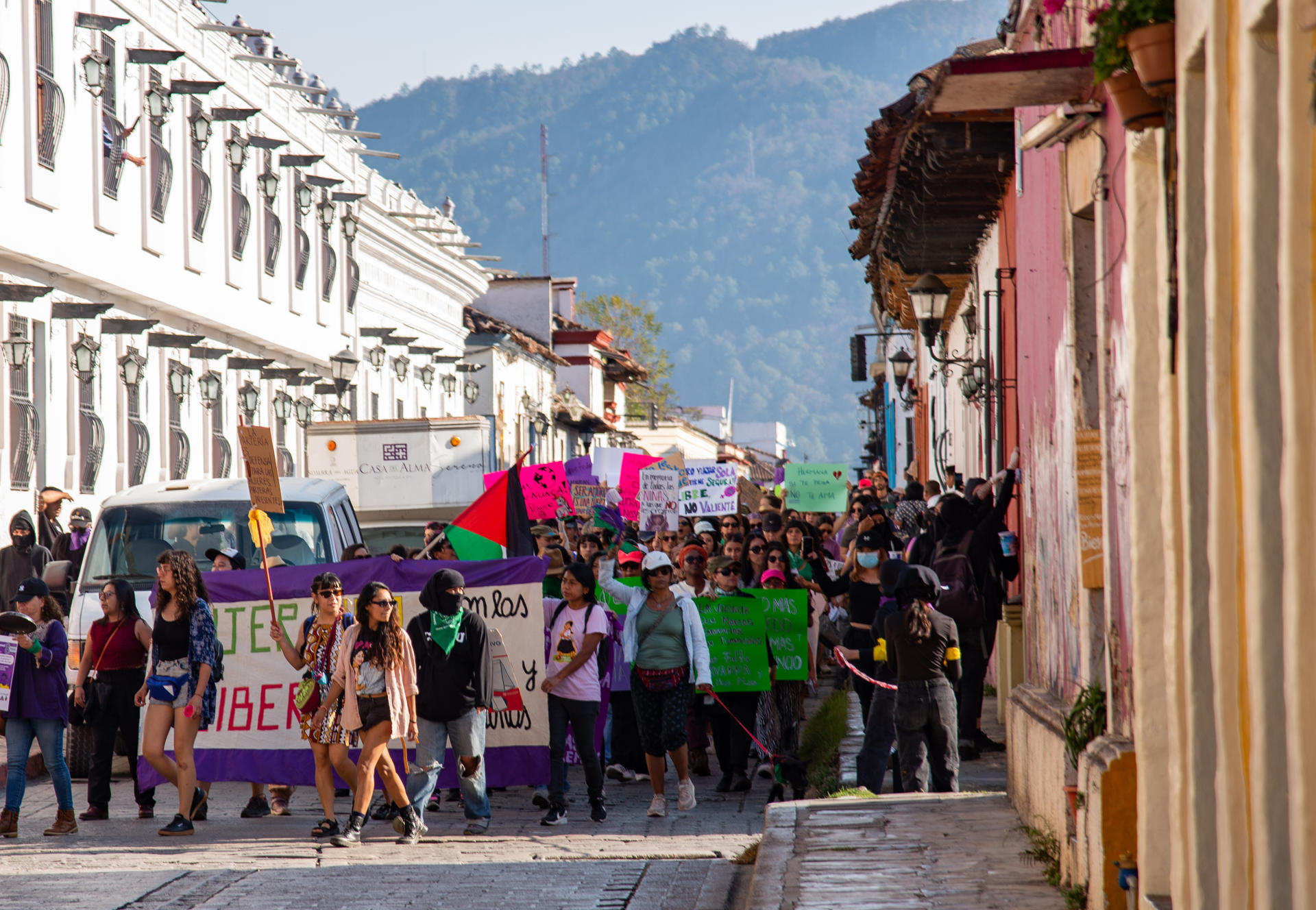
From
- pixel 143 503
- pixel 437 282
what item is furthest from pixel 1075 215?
pixel 437 282

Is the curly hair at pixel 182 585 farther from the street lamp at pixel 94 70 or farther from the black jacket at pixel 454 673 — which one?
the street lamp at pixel 94 70

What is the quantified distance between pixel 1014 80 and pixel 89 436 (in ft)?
59.9

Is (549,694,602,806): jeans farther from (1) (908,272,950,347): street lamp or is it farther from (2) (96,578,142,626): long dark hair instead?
(1) (908,272,950,347): street lamp

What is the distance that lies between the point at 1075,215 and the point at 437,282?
34.0 metres

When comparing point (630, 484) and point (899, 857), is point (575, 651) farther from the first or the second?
point (630, 484)

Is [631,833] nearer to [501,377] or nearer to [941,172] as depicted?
[941,172]

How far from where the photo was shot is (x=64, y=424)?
2231 cm

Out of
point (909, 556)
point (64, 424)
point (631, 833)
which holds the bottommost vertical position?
point (631, 833)

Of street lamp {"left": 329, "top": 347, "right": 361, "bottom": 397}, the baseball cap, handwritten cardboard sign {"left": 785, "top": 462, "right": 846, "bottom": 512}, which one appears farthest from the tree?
the baseball cap

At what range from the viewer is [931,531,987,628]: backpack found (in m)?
12.0

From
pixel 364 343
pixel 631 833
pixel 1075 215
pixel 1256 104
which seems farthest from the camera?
pixel 364 343

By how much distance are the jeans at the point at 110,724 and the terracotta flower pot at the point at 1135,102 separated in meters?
8.43

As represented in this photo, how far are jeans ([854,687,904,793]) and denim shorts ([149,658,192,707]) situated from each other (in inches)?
174

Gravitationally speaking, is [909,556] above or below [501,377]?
below
